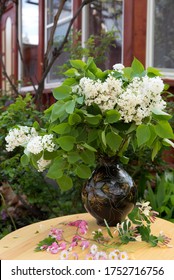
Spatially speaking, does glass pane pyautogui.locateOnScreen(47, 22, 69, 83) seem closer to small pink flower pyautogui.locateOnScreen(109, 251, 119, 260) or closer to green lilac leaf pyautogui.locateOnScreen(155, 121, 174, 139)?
green lilac leaf pyautogui.locateOnScreen(155, 121, 174, 139)

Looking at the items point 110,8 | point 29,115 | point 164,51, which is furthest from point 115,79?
point 110,8

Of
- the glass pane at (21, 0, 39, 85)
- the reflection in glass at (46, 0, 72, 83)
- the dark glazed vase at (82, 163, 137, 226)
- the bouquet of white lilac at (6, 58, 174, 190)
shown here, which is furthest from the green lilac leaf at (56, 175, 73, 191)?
the glass pane at (21, 0, 39, 85)

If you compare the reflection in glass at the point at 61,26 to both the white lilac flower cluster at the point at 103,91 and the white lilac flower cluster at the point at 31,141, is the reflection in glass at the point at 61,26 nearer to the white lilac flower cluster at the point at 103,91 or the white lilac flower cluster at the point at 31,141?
the white lilac flower cluster at the point at 31,141

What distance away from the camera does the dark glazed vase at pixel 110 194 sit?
168cm

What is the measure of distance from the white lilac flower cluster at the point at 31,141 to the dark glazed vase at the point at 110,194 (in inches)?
10.4

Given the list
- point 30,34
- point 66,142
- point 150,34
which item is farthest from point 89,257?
point 30,34

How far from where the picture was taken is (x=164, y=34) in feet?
13.2

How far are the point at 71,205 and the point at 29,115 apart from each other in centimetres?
86

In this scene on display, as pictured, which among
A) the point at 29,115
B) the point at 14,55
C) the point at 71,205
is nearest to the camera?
the point at 29,115

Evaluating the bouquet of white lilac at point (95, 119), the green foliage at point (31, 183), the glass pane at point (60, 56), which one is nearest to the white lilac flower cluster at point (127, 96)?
the bouquet of white lilac at point (95, 119)

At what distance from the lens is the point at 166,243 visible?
157 centimetres

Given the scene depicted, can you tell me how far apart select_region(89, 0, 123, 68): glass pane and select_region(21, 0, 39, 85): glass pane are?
183 centimetres

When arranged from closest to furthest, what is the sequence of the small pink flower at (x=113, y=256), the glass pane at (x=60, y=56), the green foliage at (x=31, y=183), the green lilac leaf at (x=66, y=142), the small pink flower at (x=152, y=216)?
1. the small pink flower at (x=113, y=256)
2. the green lilac leaf at (x=66, y=142)
3. the small pink flower at (x=152, y=216)
4. the green foliage at (x=31, y=183)
5. the glass pane at (x=60, y=56)
